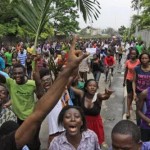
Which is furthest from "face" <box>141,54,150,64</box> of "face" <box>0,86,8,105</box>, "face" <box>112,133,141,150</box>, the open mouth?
"face" <box>112,133,141,150</box>

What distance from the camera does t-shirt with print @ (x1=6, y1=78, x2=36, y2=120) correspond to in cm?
529

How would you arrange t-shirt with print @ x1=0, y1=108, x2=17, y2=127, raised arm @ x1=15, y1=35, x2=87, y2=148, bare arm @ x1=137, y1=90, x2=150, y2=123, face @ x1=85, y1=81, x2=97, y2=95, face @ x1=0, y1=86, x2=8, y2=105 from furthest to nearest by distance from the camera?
face @ x1=85, y1=81, x2=97, y2=95 → bare arm @ x1=137, y1=90, x2=150, y2=123 → face @ x1=0, y1=86, x2=8, y2=105 → t-shirt with print @ x1=0, y1=108, x2=17, y2=127 → raised arm @ x1=15, y1=35, x2=87, y2=148

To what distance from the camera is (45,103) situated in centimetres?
241

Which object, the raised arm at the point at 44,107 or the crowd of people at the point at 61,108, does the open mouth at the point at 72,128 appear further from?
the raised arm at the point at 44,107

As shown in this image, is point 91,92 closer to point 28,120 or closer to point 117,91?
point 28,120

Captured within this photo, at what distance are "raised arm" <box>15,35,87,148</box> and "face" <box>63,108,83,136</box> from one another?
3.68ft

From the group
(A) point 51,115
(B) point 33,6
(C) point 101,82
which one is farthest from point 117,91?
(A) point 51,115

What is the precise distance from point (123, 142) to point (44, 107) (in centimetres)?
59

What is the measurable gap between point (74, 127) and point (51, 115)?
1166 mm

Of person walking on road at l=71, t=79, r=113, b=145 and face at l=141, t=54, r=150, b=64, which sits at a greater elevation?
face at l=141, t=54, r=150, b=64

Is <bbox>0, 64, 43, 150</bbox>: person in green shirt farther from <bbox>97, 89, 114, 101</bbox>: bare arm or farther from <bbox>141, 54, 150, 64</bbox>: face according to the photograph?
<bbox>141, 54, 150, 64</bbox>: face

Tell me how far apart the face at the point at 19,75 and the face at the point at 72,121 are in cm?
180

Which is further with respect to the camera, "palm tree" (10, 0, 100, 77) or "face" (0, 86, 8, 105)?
"palm tree" (10, 0, 100, 77)

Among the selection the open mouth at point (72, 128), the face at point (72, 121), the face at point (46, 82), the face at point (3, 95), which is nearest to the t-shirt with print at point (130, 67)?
the face at point (46, 82)
